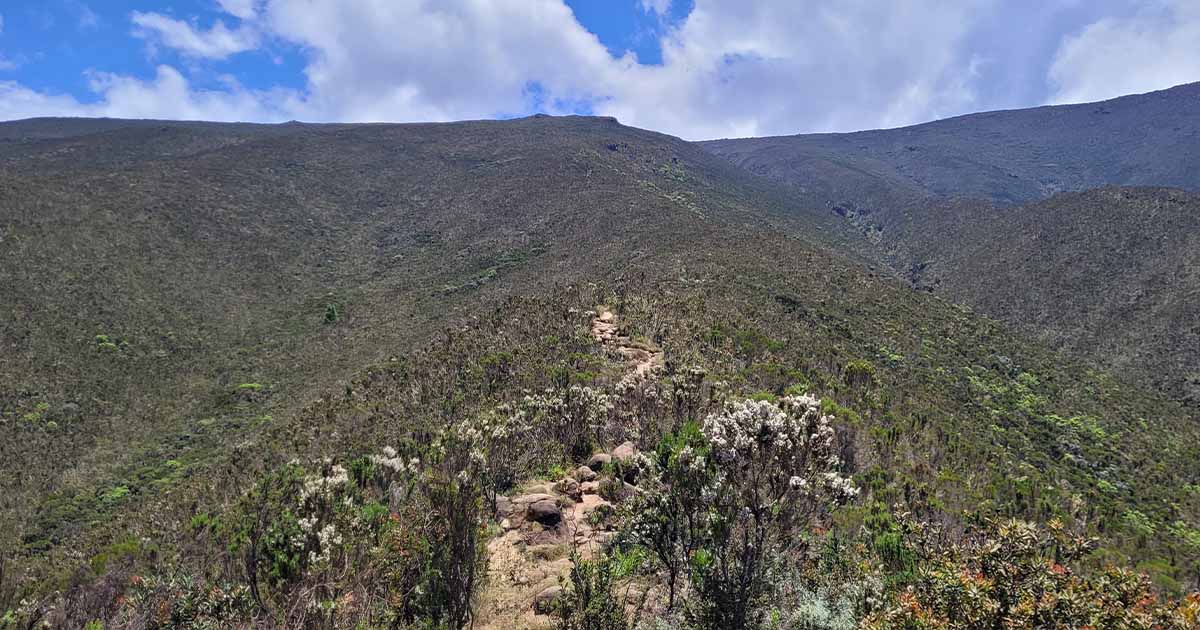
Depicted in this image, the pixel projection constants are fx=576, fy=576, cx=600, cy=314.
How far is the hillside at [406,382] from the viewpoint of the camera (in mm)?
9383

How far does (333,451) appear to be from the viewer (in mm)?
14211

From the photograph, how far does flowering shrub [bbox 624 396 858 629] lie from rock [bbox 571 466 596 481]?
4000mm

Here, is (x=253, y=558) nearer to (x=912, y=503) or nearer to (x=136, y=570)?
(x=136, y=570)

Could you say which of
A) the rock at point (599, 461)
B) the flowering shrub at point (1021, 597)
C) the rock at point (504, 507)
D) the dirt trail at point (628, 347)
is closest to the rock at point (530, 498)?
the rock at point (504, 507)

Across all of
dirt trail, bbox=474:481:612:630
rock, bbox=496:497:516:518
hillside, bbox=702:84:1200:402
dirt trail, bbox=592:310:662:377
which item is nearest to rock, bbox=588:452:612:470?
dirt trail, bbox=474:481:612:630

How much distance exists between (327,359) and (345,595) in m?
24.9

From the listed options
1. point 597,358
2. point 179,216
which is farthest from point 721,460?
point 179,216

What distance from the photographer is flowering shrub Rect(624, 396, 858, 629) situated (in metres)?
5.35

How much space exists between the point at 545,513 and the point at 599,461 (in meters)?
2.30

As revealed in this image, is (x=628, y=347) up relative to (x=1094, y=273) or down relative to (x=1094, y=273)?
down

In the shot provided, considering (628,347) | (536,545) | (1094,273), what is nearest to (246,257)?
(628,347)

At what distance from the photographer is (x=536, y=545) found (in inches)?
308

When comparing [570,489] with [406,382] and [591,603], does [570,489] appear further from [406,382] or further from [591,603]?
[406,382]

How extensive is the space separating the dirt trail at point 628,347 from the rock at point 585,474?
4.97 metres
